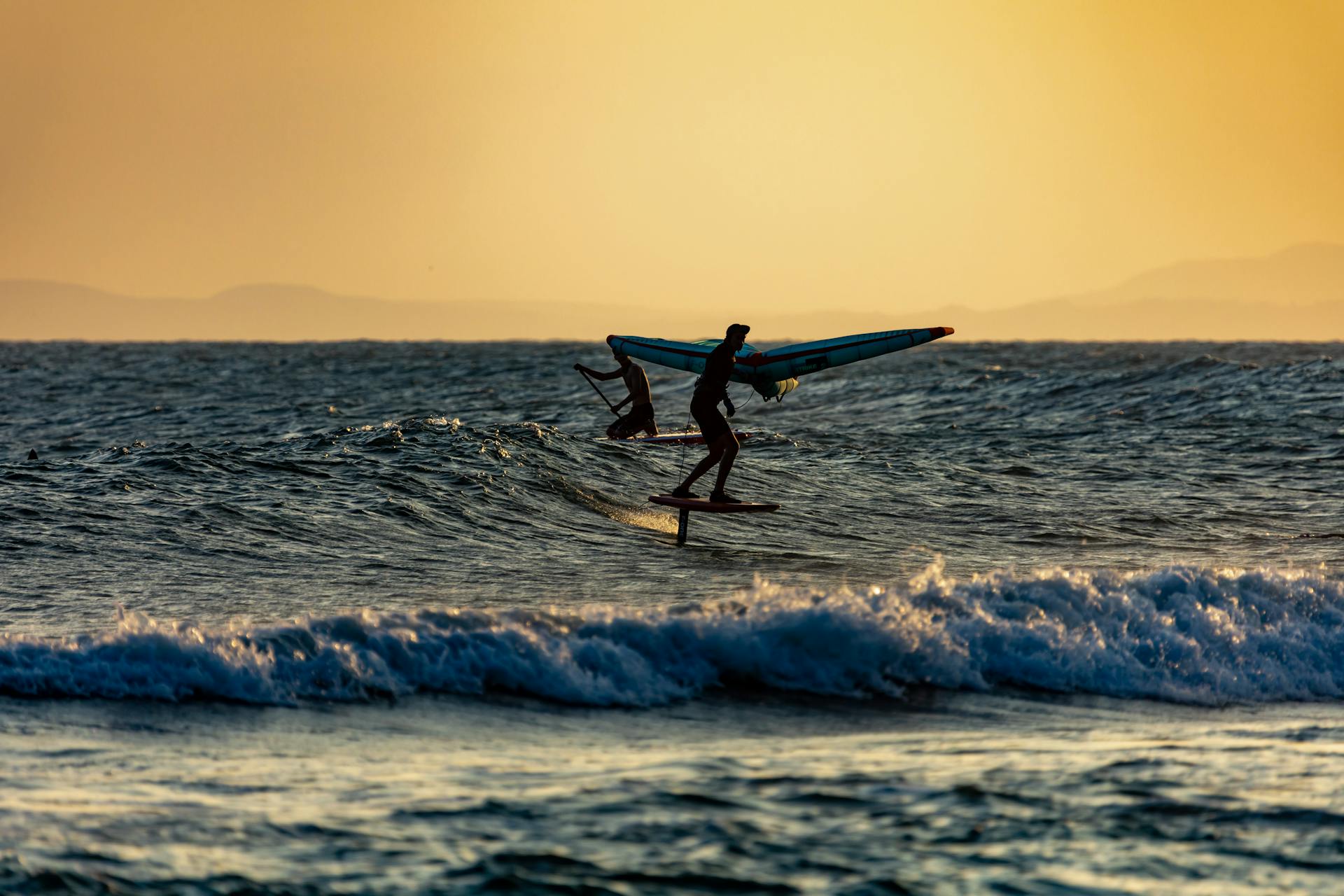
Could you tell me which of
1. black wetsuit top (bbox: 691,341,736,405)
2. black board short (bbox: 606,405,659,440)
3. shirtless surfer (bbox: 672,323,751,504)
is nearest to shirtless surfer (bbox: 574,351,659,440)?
black board short (bbox: 606,405,659,440)

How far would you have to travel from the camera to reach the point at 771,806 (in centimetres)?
595

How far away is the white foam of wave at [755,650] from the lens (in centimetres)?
813

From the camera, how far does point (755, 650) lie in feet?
28.7

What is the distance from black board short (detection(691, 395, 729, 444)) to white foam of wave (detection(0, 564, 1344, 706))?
130 inches

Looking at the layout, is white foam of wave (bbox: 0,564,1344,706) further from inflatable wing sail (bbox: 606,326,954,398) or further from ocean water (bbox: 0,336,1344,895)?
inflatable wing sail (bbox: 606,326,954,398)

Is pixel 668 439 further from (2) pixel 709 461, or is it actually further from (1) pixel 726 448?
(1) pixel 726 448

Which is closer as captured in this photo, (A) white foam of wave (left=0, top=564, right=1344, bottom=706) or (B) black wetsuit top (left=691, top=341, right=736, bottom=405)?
(A) white foam of wave (left=0, top=564, right=1344, bottom=706)

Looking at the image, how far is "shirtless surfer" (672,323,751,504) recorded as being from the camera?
12859 mm

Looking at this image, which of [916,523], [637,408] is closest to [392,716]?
[916,523]

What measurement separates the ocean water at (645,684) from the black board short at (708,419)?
4.37 feet

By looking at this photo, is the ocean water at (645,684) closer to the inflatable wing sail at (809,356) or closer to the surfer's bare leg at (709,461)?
the surfer's bare leg at (709,461)

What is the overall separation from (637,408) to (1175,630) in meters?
10.9

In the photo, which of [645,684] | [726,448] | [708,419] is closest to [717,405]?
[708,419]

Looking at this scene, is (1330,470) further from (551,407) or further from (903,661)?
(551,407)
